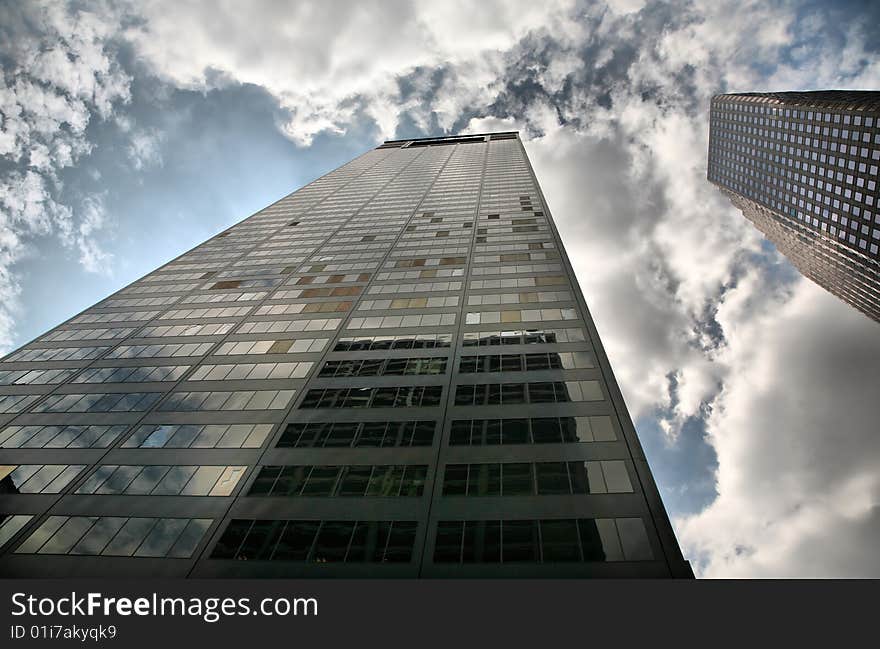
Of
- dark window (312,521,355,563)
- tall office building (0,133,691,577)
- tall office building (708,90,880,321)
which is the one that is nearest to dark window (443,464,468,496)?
tall office building (0,133,691,577)

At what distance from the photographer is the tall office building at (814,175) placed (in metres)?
88.8

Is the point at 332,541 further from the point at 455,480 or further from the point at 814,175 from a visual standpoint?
the point at 814,175

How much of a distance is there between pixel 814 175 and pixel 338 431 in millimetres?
123337

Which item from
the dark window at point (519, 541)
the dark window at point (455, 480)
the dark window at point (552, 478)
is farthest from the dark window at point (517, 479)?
the dark window at point (455, 480)

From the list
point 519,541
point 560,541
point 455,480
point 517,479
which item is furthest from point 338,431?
point 560,541

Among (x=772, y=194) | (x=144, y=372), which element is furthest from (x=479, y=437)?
(x=772, y=194)

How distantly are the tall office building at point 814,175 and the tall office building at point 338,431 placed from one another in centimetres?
8047

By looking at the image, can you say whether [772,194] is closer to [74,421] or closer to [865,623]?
[865,623]

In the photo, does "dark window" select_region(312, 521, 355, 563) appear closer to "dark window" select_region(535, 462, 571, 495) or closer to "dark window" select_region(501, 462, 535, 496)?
"dark window" select_region(501, 462, 535, 496)

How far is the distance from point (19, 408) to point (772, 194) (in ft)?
502

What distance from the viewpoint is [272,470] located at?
26.0m

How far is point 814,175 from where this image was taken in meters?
104

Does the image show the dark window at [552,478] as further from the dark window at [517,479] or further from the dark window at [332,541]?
the dark window at [332,541]

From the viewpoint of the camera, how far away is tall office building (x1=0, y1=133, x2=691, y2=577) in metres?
21.4
